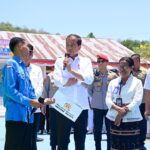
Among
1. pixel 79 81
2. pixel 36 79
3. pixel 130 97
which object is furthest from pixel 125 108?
pixel 36 79

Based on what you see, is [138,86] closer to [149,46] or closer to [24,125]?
[24,125]

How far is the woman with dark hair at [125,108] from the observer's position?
585cm

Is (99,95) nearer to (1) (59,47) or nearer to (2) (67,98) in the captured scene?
(2) (67,98)

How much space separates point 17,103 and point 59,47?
2044 cm

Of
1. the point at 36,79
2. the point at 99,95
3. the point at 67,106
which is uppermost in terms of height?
the point at 36,79

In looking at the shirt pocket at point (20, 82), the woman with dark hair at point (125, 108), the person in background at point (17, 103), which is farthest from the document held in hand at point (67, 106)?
the woman with dark hair at point (125, 108)

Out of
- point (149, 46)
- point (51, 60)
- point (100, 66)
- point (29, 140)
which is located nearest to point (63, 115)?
point (29, 140)

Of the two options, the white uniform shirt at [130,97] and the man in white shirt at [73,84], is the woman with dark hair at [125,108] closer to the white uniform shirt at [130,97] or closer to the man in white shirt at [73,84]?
the white uniform shirt at [130,97]

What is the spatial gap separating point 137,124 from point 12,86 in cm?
228

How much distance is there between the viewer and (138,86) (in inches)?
233

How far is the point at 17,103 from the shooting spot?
458cm

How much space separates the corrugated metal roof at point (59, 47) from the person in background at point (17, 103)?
1782cm

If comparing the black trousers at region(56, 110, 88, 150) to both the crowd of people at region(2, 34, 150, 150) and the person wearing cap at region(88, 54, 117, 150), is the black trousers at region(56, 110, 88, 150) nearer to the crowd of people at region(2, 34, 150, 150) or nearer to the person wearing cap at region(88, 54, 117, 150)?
the crowd of people at region(2, 34, 150, 150)

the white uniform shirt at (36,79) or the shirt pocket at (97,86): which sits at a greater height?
the white uniform shirt at (36,79)
